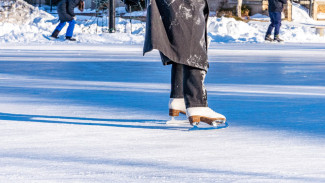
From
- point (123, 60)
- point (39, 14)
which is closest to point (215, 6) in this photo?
point (39, 14)

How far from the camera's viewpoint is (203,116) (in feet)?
15.5

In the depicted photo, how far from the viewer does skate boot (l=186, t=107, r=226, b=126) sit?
4.70 m

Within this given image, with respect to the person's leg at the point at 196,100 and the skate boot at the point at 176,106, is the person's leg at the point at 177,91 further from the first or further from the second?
the person's leg at the point at 196,100

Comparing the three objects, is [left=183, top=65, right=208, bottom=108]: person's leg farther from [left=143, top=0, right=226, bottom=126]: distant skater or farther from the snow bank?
the snow bank

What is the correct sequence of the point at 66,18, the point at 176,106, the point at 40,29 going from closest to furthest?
the point at 176,106, the point at 66,18, the point at 40,29

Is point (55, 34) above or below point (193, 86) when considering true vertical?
below

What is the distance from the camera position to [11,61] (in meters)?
12.2

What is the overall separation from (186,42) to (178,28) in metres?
0.09

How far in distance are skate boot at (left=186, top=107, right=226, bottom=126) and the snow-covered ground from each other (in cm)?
9

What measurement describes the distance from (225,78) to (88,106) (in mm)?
3254

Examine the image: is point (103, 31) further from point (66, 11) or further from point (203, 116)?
point (203, 116)

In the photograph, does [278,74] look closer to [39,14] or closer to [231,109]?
[231,109]

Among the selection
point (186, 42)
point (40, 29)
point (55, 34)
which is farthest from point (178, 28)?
point (40, 29)

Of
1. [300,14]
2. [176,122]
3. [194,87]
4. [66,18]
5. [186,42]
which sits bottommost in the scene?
[300,14]
